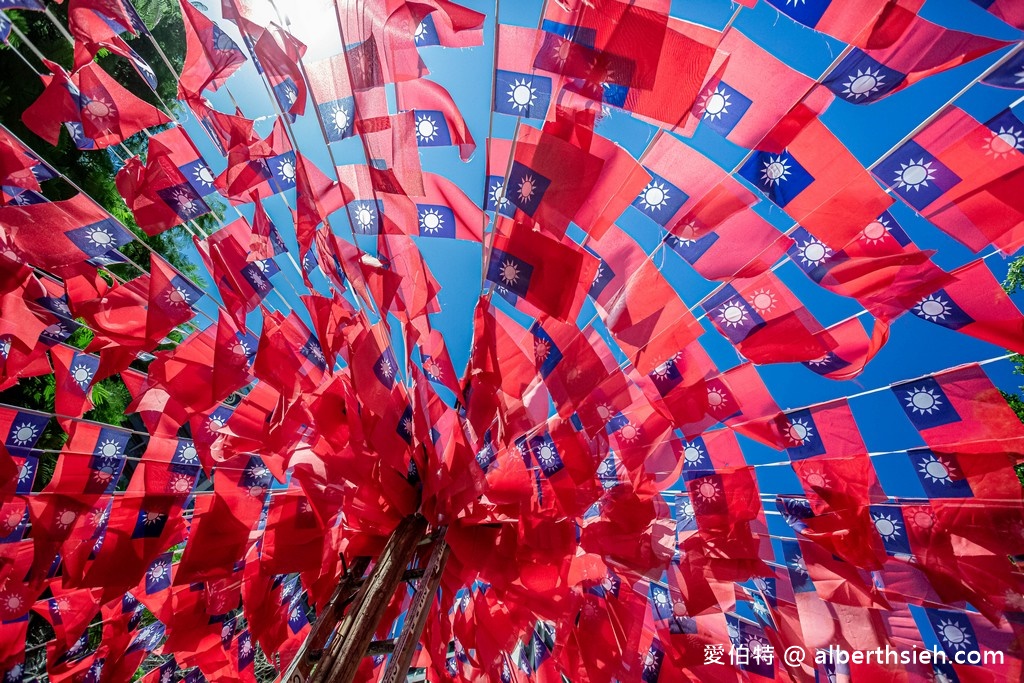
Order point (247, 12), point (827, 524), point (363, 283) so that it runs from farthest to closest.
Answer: point (827, 524)
point (363, 283)
point (247, 12)

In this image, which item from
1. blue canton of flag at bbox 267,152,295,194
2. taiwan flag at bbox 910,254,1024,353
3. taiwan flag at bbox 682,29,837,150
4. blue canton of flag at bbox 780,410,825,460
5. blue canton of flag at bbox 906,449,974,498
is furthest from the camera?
blue canton of flag at bbox 780,410,825,460

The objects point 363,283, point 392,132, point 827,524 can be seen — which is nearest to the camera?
point 392,132

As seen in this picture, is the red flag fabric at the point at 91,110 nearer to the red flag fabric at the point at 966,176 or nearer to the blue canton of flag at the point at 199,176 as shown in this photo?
the blue canton of flag at the point at 199,176

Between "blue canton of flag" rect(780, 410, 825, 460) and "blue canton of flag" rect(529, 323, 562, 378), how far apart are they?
62.4 inches

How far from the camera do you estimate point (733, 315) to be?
2.73 m

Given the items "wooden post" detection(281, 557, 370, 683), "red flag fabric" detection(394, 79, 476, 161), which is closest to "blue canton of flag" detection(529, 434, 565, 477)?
"wooden post" detection(281, 557, 370, 683)

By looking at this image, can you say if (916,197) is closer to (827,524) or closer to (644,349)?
(644,349)

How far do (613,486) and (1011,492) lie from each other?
2182mm

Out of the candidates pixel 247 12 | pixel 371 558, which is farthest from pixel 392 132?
pixel 371 558

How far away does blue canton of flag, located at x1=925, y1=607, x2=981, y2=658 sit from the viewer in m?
3.47

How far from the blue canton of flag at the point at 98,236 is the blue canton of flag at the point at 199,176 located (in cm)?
52

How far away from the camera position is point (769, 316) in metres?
2.63

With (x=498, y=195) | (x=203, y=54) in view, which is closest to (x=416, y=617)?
(x=498, y=195)

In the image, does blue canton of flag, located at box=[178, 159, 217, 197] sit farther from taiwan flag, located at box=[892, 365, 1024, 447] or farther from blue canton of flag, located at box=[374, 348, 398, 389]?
taiwan flag, located at box=[892, 365, 1024, 447]
